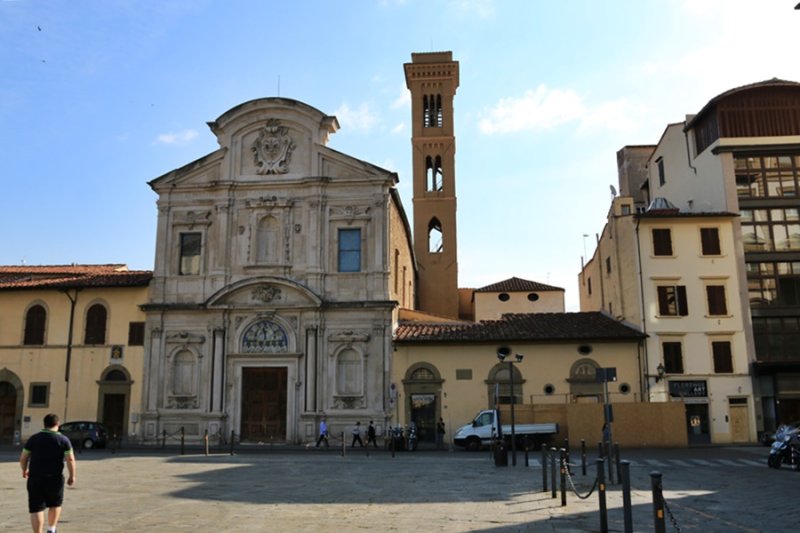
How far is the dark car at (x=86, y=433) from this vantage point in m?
31.2

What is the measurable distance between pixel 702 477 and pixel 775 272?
766 inches

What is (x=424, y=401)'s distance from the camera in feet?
108

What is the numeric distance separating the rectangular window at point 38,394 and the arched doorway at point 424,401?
56.9 ft

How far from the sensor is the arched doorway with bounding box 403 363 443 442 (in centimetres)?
3291

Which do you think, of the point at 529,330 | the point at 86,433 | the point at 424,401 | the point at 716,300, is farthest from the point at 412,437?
the point at 716,300

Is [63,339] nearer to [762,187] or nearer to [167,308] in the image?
[167,308]

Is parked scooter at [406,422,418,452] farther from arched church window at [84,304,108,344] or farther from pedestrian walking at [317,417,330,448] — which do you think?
arched church window at [84,304,108,344]

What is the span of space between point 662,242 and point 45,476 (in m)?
30.6

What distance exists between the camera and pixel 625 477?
374 inches

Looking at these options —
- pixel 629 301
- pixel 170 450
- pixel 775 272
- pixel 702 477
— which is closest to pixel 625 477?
pixel 702 477

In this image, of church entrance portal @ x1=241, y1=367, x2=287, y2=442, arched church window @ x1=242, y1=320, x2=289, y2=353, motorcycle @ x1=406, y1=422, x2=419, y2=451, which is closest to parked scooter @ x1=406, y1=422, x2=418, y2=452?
motorcycle @ x1=406, y1=422, x2=419, y2=451

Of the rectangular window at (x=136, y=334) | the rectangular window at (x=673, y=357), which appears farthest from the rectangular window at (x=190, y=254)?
the rectangular window at (x=673, y=357)

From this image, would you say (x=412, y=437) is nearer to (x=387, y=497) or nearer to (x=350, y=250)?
(x=350, y=250)

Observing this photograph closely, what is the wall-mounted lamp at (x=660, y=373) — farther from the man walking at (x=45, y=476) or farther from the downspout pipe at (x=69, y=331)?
the man walking at (x=45, y=476)
